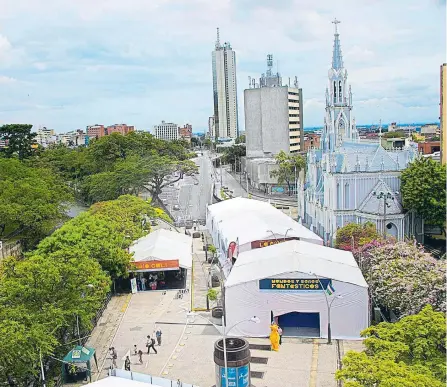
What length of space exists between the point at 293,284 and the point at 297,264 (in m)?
1.13

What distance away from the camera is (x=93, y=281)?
2609cm

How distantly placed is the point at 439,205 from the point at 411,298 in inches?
789

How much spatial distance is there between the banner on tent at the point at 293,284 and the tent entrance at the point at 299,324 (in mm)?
1564

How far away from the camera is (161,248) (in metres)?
38.9

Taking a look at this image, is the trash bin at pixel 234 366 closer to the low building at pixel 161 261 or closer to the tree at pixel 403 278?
the tree at pixel 403 278

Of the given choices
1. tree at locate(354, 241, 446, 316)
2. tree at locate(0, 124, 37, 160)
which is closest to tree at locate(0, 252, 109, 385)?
tree at locate(354, 241, 446, 316)

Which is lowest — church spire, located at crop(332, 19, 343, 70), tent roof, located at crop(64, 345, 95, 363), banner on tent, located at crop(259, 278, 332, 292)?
tent roof, located at crop(64, 345, 95, 363)

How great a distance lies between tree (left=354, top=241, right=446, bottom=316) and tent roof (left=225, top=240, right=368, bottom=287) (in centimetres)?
110

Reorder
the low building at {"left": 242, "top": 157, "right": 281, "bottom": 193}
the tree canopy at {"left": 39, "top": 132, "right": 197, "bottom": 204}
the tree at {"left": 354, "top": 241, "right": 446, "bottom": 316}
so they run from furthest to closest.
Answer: the low building at {"left": 242, "top": 157, "right": 281, "bottom": 193}, the tree canopy at {"left": 39, "top": 132, "right": 197, "bottom": 204}, the tree at {"left": 354, "top": 241, "right": 446, "bottom": 316}

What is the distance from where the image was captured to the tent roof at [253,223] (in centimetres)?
3922

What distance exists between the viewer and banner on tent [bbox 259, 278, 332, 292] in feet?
90.6

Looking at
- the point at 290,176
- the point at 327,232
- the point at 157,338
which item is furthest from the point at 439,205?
the point at 290,176

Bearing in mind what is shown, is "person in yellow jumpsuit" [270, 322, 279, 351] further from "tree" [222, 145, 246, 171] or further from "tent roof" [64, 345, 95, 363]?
"tree" [222, 145, 246, 171]

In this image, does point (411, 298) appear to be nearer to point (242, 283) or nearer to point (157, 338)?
point (242, 283)
